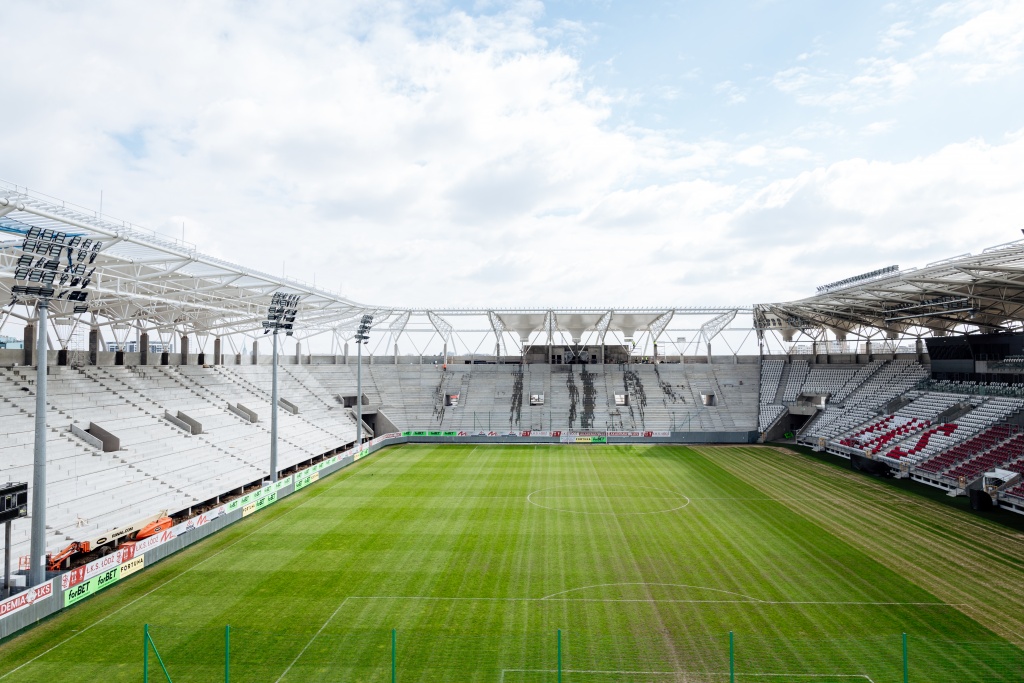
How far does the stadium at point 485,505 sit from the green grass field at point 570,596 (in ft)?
0.33

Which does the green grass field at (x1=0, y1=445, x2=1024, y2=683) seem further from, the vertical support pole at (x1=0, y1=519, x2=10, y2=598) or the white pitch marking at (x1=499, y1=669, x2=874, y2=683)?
the vertical support pole at (x1=0, y1=519, x2=10, y2=598)

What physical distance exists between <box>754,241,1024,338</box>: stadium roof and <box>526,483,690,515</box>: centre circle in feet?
50.5

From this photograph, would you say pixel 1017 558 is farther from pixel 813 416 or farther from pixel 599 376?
pixel 599 376

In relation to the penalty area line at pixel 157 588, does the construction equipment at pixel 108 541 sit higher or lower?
higher

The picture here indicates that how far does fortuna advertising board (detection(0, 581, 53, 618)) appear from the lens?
1317 centimetres

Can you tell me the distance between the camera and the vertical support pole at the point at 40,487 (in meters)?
14.5

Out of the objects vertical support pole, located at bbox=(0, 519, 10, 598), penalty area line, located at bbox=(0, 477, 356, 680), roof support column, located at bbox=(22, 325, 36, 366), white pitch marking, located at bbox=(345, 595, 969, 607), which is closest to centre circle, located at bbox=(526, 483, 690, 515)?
white pitch marking, located at bbox=(345, 595, 969, 607)

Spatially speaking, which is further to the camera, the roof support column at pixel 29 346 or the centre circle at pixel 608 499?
the roof support column at pixel 29 346

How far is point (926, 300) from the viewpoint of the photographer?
35594 millimetres

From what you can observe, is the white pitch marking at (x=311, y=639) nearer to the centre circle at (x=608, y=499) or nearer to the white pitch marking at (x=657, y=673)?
the white pitch marking at (x=657, y=673)

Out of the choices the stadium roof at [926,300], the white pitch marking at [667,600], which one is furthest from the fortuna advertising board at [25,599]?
the stadium roof at [926,300]

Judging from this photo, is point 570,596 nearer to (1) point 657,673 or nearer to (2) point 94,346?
(1) point 657,673

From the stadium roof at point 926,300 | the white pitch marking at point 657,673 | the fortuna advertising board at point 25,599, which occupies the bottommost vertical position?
the white pitch marking at point 657,673

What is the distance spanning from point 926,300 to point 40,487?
42.8m
